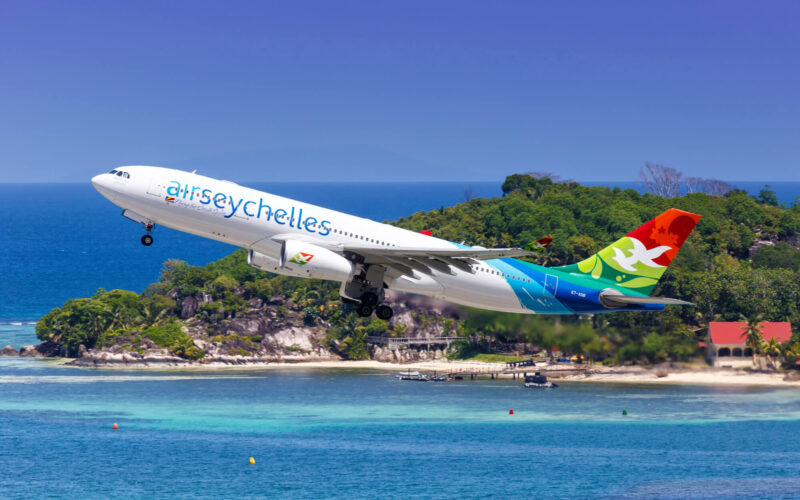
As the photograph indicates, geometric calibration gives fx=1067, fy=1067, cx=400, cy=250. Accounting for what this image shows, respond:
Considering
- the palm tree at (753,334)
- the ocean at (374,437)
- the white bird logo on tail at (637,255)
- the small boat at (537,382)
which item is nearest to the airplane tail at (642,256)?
the white bird logo on tail at (637,255)

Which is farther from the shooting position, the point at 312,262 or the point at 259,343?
the point at 259,343

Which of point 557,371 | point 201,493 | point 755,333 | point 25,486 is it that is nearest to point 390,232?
point 201,493

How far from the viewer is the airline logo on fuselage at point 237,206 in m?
62.5

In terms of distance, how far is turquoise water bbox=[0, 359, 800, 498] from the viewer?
136 meters

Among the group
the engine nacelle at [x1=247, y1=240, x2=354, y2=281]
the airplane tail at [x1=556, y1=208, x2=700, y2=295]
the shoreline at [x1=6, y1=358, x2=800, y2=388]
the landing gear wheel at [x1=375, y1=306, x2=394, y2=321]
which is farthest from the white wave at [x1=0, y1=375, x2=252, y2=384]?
the engine nacelle at [x1=247, y1=240, x2=354, y2=281]

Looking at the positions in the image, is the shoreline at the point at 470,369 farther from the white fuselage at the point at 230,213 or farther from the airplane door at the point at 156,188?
the airplane door at the point at 156,188

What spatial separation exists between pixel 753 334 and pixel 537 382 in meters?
35.8

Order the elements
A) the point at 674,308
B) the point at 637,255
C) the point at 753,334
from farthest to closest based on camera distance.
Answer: the point at 674,308 → the point at 753,334 → the point at 637,255

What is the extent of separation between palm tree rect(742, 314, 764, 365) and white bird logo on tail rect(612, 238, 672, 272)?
81.4 meters

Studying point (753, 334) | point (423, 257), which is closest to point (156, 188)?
point (423, 257)

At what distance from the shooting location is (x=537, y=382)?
172875mm

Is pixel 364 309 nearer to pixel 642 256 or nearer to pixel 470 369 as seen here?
pixel 642 256

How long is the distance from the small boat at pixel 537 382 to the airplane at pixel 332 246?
105 meters

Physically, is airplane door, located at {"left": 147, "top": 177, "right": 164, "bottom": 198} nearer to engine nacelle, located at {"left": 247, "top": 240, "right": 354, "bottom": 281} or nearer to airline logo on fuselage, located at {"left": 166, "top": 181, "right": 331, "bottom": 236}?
airline logo on fuselage, located at {"left": 166, "top": 181, "right": 331, "bottom": 236}
